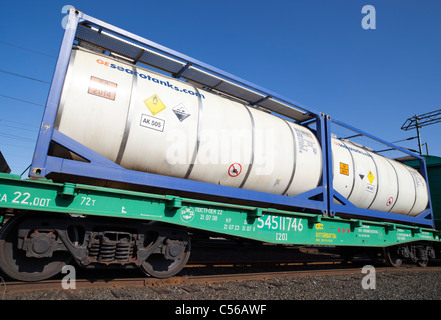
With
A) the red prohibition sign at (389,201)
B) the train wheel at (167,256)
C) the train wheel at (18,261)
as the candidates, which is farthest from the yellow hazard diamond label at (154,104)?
the red prohibition sign at (389,201)

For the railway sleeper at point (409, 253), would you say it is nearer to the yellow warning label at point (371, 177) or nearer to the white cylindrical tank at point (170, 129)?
the yellow warning label at point (371, 177)

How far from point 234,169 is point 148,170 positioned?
1797 mm

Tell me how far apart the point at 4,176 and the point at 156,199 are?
2.13 meters

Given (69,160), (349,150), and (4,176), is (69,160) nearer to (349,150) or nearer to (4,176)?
(4,176)

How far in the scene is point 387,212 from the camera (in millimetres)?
9141

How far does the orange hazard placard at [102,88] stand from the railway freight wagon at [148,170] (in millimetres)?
16

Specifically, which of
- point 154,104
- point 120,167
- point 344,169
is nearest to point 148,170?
point 120,167

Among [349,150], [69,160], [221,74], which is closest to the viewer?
[69,160]

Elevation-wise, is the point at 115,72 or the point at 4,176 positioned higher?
the point at 115,72

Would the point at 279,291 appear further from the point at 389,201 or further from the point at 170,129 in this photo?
the point at 389,201

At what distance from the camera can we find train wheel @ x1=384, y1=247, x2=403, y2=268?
9430mm

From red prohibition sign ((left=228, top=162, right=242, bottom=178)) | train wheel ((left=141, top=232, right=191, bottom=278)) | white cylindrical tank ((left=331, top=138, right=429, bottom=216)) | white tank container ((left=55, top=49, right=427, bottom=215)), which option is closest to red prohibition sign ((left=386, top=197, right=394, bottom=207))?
white cylindrical tank ((left=331, top=138, right=429, bottom=216))

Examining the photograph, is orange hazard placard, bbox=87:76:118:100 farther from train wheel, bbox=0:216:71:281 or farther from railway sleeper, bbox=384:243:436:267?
railway sleeper, bbox=384:243:436:267
